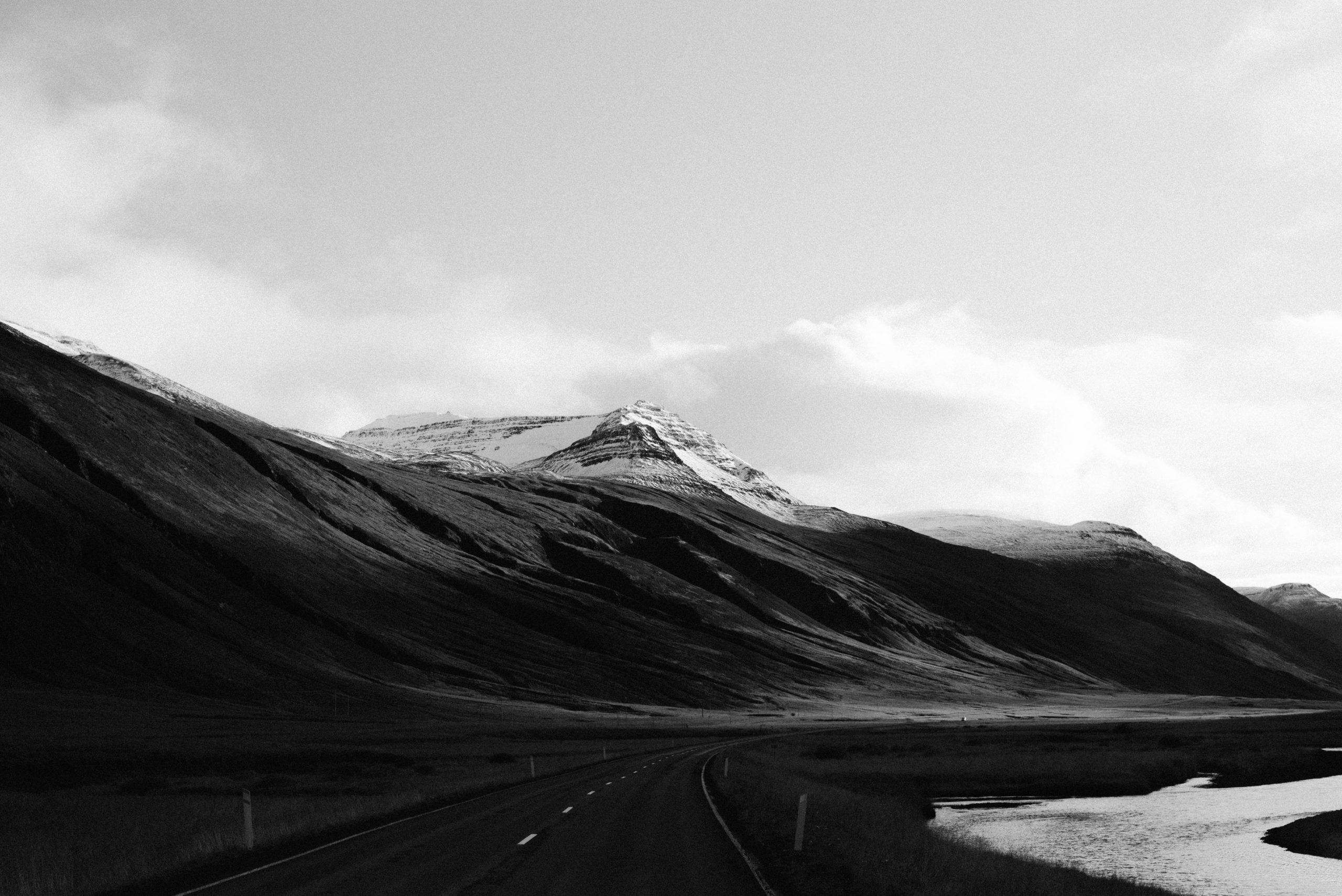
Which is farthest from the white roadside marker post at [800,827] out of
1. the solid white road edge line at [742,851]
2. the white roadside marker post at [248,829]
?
the white roadside marker post at [248,829]

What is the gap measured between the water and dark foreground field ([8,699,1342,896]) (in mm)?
3531

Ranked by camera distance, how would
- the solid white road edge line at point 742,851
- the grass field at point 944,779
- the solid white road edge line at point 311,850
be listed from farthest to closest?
the grass field at point 944,779, the solid white road edge line at point 311,850, the solid white road edge line at point 742,851

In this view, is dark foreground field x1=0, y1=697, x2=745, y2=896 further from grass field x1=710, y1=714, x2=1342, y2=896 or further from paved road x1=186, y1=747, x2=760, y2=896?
grass field x1=710, y1=714, x2=1342, y2=896

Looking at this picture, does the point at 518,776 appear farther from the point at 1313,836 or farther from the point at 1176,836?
the point at 1313,836

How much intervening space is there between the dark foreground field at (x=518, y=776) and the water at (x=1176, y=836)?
353cm

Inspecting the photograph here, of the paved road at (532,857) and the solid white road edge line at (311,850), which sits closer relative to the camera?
the paved road at (532,857)

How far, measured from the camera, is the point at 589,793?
1673 inches

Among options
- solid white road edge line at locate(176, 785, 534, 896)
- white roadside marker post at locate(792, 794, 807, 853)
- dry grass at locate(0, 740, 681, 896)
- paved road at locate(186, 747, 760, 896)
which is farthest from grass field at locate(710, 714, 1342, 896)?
dry grass at locate(0, 740, 681, 896)

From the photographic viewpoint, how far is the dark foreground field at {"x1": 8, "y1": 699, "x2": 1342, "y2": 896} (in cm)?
2271

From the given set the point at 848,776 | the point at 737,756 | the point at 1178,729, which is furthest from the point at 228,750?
the point at 1178,729

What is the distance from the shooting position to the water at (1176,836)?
112 ft

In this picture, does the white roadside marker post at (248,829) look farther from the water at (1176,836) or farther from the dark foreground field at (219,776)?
the water at (1176,836)

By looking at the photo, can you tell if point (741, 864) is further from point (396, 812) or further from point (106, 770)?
point (106, 770)

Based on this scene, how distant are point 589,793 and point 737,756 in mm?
26383
